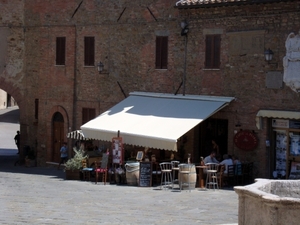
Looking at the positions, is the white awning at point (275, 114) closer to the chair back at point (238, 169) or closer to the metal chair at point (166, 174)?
the chair back at point (238, 169)

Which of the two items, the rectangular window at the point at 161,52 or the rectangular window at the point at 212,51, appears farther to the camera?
the rectangular window at the point at 161,52

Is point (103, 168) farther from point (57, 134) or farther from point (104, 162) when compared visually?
point (57, 134)

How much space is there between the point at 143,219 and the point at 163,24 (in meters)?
10.9

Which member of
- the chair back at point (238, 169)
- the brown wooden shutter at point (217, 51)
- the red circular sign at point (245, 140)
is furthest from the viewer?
the brown wooden shutter at point (217, 51)

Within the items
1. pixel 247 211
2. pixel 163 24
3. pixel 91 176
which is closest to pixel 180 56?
pixel 163 24

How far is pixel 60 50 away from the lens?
28562mm

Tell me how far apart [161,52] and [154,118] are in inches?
121

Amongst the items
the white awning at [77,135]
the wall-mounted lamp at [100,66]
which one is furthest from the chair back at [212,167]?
the wall-mounted lamp at [100,66]

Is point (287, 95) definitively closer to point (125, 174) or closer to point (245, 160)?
point (245, 160)

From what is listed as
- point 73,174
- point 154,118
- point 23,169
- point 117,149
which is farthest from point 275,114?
point 23,169

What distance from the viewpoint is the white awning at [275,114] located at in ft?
67.7

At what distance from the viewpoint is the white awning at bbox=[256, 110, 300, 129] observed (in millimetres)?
20641

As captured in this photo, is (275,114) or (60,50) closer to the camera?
(275,114)

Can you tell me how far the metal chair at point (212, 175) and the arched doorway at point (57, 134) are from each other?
9461 mm
